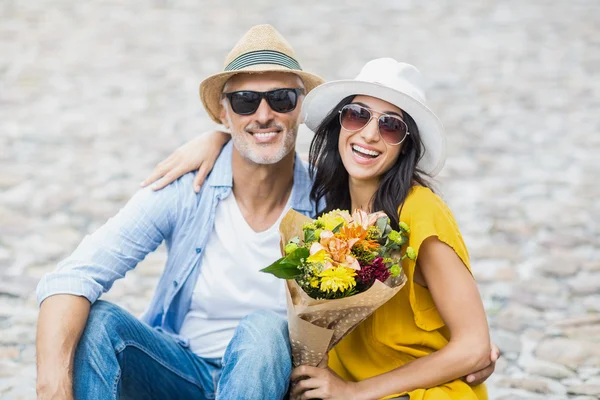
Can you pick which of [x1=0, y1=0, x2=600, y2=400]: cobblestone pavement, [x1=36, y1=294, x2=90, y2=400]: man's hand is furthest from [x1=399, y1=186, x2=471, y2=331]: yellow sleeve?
[x1=0, y1=0, x2=600, y2=400]: cobblestone pavement

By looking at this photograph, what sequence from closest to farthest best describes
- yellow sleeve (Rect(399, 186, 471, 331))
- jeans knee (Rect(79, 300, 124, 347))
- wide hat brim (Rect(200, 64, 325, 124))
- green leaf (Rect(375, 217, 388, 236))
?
green leaf (Rect(375, 217, 388, 236)), yellow sleeve (Rect(399, 186, 471, 331)), jeans knee (Rect(79, 300, 124, 347)), wide hat brim (Rect(200, 64, 325, 124))

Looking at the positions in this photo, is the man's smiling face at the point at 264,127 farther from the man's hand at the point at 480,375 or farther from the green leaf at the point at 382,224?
the man's hand at the point at 480,375

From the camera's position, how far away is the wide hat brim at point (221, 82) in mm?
3904

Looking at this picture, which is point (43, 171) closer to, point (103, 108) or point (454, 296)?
point (103, 108)

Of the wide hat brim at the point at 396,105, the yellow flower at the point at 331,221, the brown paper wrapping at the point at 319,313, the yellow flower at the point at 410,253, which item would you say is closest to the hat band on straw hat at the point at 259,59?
the wide hat brim at the point at 396,105

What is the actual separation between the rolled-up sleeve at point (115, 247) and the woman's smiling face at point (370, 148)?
93 cm

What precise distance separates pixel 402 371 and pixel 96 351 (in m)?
1.22

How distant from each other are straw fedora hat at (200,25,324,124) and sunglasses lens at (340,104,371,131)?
1.65 ft

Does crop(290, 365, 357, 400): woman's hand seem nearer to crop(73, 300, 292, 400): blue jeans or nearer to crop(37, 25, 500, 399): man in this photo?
crop(73, 300, 292, 400): blue jeans

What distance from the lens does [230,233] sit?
4.03 meters

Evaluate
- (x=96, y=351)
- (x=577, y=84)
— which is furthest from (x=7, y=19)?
(x=96, y=351)

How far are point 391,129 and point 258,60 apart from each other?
825 millimetres

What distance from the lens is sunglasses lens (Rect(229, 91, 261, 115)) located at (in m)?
3.96

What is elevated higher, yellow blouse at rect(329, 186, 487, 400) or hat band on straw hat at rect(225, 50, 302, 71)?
hat band on straw hat at rect(225, 50, 302, 71)
